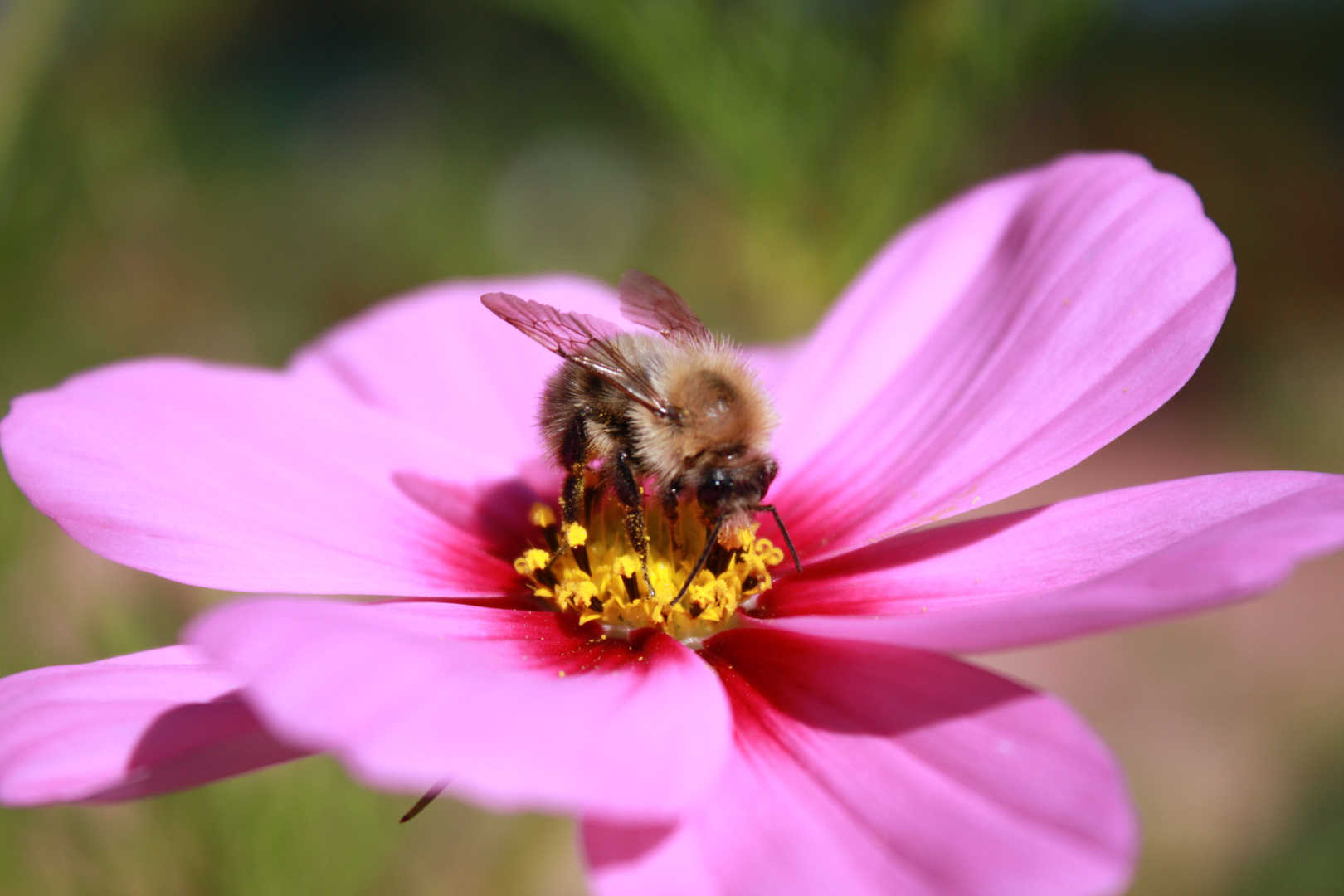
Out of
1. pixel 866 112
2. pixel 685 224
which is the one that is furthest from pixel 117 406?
pixel 685 224

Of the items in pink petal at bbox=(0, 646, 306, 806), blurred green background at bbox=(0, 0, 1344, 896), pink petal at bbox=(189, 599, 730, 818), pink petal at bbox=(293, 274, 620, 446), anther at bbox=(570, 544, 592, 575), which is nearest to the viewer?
pink petal at bbox=(189, 599, 730, 818)

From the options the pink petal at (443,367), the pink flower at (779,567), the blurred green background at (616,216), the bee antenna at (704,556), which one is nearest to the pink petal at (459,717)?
the pink flower at (779,567)

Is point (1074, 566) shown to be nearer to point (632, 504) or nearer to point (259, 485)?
point (632, 504)

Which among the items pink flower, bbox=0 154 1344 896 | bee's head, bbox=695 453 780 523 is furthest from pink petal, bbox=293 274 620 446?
bee's head, bbox=695 453 780 523

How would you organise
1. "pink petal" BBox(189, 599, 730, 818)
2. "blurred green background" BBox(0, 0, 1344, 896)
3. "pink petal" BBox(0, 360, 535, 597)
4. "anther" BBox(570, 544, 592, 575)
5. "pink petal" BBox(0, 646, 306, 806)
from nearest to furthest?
"pink petal" BBox(189, 599, 730, 818) → "pink petal" BBox(0, 646, 306, 806) → "pink petal" BBox(0, 360, 535, 597) → "anther" BBox(570, 544, 592, 575) → "blurred green background" BBox(0, 0, 1344, 896)

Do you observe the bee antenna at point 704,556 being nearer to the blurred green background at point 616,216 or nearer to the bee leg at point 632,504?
the bee leg at point 632,504

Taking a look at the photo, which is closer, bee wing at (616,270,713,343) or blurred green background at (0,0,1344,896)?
bee wing at (616,270,713,343)

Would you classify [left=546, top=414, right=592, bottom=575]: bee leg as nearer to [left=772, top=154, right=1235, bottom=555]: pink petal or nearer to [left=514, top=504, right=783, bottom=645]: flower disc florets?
[left=514, top=504, right=783, bottom=645]: flower disc florets
